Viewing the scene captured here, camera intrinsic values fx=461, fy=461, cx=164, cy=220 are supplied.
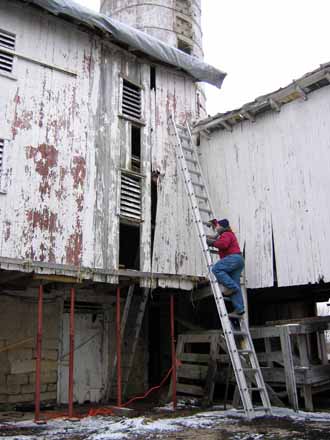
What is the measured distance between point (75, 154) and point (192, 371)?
5617 mm

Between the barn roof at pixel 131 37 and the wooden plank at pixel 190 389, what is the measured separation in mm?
8148

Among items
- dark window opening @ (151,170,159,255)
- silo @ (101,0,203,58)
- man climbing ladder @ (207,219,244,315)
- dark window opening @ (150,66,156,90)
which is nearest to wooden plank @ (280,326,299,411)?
man climbing ladder @ (207,219,244,315)

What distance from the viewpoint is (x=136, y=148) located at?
12.5 meters

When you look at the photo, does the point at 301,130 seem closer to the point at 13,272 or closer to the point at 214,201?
the point at 214,201

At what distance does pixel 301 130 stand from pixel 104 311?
6.81 meters

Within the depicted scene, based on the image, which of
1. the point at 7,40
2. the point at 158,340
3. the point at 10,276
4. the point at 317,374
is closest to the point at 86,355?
the point at 158,340

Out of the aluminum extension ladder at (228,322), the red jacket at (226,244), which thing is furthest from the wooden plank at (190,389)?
the red jacket at (226,244)

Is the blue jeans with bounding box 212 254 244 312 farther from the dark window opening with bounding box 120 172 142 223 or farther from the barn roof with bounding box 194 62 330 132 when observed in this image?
the barn roof with bounding box 194 62 330 132

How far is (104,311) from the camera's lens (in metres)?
12.4

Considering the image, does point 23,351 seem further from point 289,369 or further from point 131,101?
point 131,101

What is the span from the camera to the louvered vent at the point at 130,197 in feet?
35.1

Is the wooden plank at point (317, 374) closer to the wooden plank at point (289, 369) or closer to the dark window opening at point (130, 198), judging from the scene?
the wooden plank at point (289, 369)

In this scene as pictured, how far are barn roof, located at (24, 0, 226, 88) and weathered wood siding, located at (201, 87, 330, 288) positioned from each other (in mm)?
2413

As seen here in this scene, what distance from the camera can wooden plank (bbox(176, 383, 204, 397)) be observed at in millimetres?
10288
